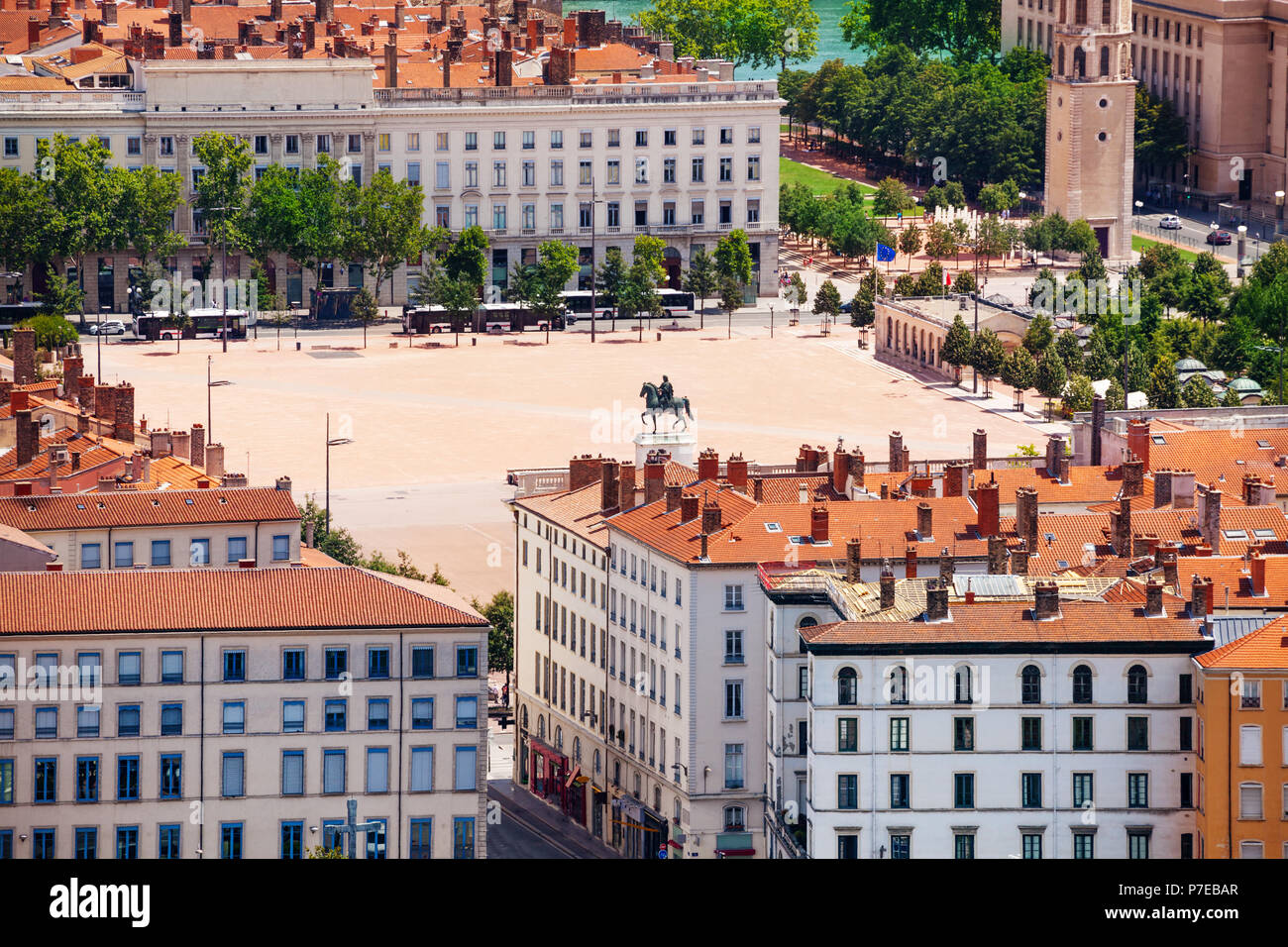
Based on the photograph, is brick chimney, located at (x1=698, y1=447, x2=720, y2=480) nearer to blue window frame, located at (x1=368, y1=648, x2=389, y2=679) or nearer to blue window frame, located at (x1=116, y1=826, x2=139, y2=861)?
blue window frame, located at (x1=368, y1=648, x2=389, y2=679)

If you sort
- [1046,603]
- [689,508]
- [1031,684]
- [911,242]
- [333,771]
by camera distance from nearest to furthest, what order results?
1. [1031,684]
2. [1046,603]
3. [333,771]
4. [689,508]
5. [911,242]

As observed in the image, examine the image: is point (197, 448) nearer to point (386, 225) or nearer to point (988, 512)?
point (988, 512)

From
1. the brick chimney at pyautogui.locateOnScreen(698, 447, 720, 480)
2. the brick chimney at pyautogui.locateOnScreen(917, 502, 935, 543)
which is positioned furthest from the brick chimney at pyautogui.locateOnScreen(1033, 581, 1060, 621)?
the brick chimney at pyautogui.locateOnScreen(698, 447, 720, 480)

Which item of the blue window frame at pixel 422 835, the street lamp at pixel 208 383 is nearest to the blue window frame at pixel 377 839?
the blue window frame at pixel 422 835

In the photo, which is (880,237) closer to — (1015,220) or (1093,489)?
(1015,220)

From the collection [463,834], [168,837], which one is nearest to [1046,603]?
[463,834]

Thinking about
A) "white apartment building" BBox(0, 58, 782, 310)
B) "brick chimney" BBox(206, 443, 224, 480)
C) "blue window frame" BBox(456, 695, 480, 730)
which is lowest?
"blue window frame" BBox(456, 695, 480, 730)
